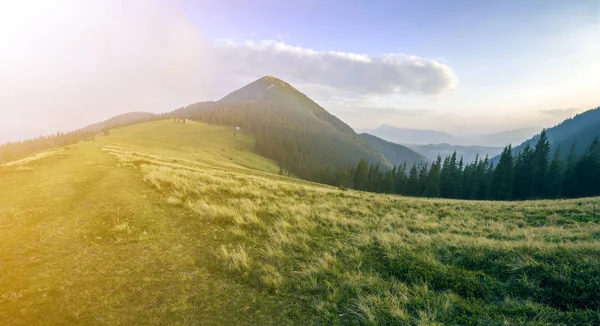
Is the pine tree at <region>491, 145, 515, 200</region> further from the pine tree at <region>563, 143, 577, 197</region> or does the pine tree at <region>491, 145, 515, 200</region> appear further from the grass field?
the grass field

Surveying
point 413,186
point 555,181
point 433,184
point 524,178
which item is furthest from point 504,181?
point 413,186

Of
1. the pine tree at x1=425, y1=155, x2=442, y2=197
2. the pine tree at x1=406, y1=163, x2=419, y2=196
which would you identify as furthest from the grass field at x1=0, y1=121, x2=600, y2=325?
the pine tree at x1=406, y1=163, x2=419, y2=196

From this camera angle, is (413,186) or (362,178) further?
(362,178)

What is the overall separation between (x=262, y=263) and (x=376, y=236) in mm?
4827

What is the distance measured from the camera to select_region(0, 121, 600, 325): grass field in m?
5.73

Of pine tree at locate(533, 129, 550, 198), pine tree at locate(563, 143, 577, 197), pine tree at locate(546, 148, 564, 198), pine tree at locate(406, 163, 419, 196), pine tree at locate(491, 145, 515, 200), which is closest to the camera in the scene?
pine tree at locate(563, 143, 577, 197)

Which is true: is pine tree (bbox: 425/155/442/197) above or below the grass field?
below

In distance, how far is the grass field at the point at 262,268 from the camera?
5.73 meters

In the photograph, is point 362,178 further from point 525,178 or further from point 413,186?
point 525,178

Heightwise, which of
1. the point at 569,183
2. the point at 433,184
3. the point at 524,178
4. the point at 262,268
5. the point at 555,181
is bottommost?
the point at 433,184

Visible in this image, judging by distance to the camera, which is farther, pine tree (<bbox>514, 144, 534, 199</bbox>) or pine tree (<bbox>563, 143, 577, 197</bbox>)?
pine tree (<bbox>514, 144, 534, 199</bbox>)

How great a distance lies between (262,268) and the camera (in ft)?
25.2

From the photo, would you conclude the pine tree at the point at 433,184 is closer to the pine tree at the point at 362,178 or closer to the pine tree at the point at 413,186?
the pine tree at the point at 413,186

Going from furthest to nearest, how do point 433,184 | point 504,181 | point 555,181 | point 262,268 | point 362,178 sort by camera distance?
point 362,178
point 433,184
point 504,181
point 555,181
point 262,268
